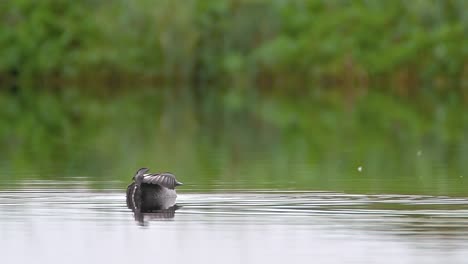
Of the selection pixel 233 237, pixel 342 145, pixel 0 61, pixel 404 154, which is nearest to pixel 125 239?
pixel 233 237

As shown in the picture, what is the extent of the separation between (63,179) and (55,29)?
5901cm

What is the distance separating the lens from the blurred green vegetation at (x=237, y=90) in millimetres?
23344

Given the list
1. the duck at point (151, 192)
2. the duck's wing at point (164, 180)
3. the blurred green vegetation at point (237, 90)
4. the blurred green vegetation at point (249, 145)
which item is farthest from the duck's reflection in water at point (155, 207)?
the blurred green vegetation at point (237, 90)

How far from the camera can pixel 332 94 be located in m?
60.8

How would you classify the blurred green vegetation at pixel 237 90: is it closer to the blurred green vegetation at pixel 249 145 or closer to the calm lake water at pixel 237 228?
the blurred green vegetation at pixel 249 145

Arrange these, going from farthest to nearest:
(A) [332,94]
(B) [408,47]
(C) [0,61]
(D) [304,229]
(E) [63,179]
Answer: (C) [0,61] < (B) [408,47] < (A) [332,94] < (E) [63,179] < (D) [304,229]

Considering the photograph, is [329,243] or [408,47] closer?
[329,243]

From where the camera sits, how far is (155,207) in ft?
50.5

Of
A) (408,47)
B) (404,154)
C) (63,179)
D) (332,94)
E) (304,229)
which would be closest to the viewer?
(304,229)

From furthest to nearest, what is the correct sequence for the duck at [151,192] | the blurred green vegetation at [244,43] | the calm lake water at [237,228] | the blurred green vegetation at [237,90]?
the blurred green vegetation at [244,43] < the blurred green vegetation at [237,90] < the duck at [151,192] < the calm lake water at [237,228]

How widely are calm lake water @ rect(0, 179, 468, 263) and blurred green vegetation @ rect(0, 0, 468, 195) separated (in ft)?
9.38

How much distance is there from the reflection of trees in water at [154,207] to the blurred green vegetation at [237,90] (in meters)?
3.36

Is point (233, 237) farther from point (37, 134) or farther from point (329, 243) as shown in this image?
point (37, 134)

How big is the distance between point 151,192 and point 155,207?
18 centimetres
